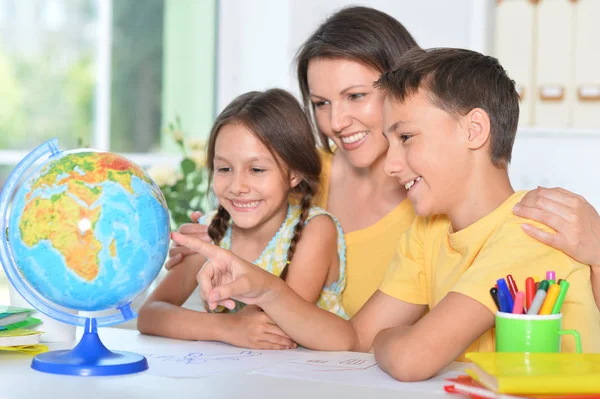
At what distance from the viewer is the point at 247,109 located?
6.46 ft

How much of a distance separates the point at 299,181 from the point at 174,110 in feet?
8.31

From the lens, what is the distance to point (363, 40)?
6.57ft

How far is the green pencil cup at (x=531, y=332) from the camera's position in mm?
1244

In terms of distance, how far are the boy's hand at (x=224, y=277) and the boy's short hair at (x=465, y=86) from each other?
17.5 inches

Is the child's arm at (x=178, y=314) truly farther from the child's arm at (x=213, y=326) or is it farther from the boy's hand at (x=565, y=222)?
the boy's hand at (x=565, y=222)

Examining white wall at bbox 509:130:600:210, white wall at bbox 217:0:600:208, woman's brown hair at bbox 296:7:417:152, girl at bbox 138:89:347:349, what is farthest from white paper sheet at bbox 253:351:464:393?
white wall at bbox 509:130:600:210

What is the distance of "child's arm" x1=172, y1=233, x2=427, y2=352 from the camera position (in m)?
1.45

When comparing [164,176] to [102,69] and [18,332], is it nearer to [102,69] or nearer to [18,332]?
[18,332]

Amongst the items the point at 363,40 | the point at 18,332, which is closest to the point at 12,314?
the point at 18,332

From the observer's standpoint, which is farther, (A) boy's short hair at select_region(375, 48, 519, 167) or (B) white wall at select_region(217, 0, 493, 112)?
(B) white wall at select_region(217, 0, 493, 112)

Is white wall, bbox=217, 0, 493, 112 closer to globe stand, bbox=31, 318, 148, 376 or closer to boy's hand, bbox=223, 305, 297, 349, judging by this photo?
boy's hand, bbox=223, 305, 297, 349

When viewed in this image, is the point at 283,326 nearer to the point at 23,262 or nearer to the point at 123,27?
the point at 23,262

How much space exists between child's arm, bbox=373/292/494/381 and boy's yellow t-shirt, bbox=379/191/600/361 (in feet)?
0.08

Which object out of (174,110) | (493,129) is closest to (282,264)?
(493,129)
